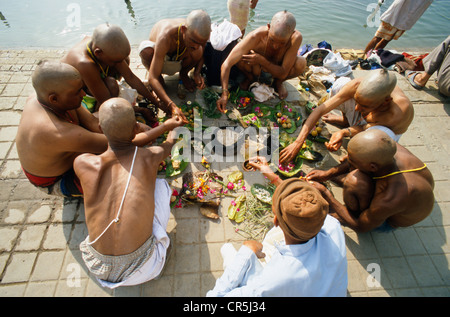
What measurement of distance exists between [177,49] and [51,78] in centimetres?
240

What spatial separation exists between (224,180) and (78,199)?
2114 millimetres

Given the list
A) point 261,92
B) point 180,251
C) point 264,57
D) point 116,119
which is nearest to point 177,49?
point 264,57

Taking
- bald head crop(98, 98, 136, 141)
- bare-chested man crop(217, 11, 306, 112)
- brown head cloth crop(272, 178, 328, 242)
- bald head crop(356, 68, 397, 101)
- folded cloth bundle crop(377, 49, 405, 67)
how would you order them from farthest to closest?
folded cloth bundle crop(377, 49, 405, 67) → bare-chested man crop(217, 11, 306, 112) → bald head crop(356, 68, 397, 101) → bald head crop(98, 98, 136, 141) → brown head cloth crop(272, 178, 328, 242)

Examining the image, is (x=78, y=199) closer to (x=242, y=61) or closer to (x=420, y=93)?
(x=242, y=61)

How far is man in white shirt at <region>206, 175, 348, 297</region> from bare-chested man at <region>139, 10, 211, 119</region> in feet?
8.45

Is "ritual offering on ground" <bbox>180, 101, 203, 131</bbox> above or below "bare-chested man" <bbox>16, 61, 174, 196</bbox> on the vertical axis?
below

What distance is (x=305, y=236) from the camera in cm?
186

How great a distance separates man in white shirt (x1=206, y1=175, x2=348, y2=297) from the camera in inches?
70.8

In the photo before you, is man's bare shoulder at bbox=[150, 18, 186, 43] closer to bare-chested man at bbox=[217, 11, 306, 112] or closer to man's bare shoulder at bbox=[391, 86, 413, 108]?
bare-chested man at bbox=[217, 11, 306, 112]

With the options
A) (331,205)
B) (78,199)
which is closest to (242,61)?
(331,205)

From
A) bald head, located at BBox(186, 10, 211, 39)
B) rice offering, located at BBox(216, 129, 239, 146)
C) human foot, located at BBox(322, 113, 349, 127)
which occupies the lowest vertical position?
rice offering, located at BBox(216, 129, 239, 146)

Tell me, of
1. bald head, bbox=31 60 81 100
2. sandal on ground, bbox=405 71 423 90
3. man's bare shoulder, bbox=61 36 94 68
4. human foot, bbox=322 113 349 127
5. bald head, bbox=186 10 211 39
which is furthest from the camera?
sandal on ground, bbox=405 71 423 90

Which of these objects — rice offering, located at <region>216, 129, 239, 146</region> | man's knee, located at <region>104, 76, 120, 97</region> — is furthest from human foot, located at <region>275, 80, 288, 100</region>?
man's knee, located at <region>104, 76, 120, 97</region>

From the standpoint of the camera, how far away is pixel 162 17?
27.2ft
